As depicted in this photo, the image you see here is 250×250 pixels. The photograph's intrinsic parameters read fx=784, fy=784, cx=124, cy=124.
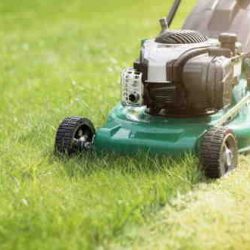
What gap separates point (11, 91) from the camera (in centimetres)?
591

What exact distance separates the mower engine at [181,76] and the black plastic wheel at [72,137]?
25 centimetres

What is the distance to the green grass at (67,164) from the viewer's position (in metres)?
2.75

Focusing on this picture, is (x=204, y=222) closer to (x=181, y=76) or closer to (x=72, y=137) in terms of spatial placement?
(x=181, y=76)

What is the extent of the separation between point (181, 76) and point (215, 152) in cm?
45

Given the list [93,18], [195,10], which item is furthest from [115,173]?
[93,18]

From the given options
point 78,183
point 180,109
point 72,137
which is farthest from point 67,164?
point 180,109

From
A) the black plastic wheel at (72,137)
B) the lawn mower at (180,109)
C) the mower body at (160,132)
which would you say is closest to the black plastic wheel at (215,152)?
the lawn mower at (180,109)

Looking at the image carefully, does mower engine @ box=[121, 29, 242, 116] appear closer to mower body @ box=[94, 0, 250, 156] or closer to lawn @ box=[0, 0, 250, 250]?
mower body @ box=[94, 0, 250, 156]

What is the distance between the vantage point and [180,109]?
3.76m

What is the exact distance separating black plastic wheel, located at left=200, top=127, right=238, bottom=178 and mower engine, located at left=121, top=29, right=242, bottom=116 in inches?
7.3

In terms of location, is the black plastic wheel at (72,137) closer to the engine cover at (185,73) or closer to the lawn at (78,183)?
the lawn at (78,183)

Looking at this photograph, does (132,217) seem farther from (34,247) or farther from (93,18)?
(93,18)

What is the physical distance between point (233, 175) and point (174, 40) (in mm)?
702

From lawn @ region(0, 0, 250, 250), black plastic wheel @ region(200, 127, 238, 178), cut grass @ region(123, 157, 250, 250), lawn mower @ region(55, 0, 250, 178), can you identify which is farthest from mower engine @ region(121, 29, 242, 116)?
cut grass @ region(123, 157, 250, 250)
